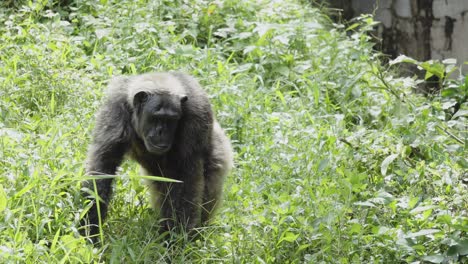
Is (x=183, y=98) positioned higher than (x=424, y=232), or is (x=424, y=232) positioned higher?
(x=183, y=98)

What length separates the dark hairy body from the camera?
646 cm

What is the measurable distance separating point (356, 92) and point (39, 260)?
4.82 metres

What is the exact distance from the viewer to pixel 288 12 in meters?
11.0

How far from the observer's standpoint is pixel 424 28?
446 inches

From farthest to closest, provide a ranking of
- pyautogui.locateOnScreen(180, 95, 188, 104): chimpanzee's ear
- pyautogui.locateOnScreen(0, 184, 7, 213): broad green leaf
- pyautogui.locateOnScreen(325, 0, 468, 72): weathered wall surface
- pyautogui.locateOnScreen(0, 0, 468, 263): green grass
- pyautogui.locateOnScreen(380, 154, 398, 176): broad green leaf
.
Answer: pyautogui.locateOnScreen(325, 0, 468, 72): weathered wall surface
pyautogui.locateOnScreen(380, 154, 398, 176): broad green leaf
pyautogui.locateOnScreen(180, 95, 188, 104): chimpanzee's ear
pyautogui.locateOnScreen(0, 0, 468, 263): green grass
pyautogui.locateOnScreen(0, 184, 7, 213): broad green leaf

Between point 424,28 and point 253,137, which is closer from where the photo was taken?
point 253,137

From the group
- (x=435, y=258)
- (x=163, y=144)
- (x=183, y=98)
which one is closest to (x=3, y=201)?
(x=163, y=144)

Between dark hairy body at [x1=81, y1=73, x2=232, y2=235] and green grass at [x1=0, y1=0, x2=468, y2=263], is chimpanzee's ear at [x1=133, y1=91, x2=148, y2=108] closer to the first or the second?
dark hairy body at [x1=81, y1=73, x2=232, y2=235]

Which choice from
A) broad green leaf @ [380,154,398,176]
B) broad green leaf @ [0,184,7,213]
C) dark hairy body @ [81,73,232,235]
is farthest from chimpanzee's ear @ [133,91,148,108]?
broad green leaf @ [380,154,398,176]

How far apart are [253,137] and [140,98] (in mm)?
2004

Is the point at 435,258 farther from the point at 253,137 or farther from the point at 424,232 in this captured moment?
the point at 253,137

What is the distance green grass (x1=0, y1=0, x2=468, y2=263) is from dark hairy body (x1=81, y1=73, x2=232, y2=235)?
179mm

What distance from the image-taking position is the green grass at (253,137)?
6.25 metres

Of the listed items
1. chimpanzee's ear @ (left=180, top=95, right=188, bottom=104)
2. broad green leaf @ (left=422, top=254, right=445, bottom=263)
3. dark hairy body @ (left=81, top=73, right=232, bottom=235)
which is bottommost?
broad green leaf @ (left=422, top=254, right=445, bottom=263)
